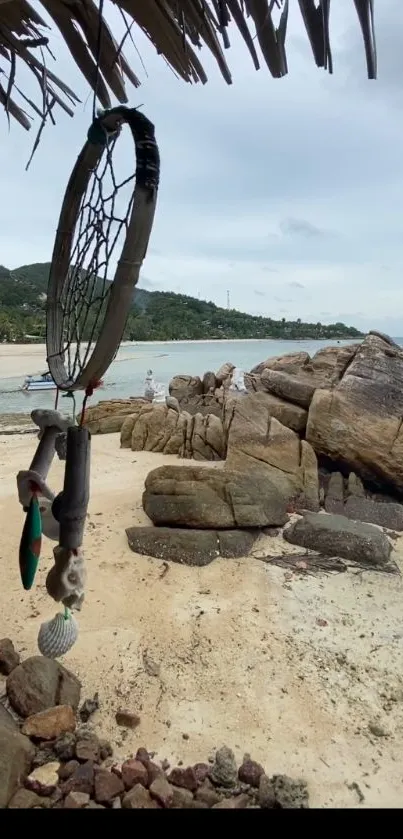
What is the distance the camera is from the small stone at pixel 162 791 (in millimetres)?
2686

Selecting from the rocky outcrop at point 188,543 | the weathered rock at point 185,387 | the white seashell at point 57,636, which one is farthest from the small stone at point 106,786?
the weathered rock at point 185,387

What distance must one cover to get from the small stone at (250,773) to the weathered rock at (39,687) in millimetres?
1180

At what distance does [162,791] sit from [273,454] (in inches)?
241

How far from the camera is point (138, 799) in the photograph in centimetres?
266

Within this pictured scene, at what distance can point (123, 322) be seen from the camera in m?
1.62

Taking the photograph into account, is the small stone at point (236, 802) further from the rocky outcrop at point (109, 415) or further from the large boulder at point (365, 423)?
the rocky outcrop at point (109, 415)

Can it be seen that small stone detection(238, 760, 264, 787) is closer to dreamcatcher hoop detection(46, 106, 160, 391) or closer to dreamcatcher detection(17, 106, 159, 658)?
dreamcatcher detection(17, 106, 159, 658)

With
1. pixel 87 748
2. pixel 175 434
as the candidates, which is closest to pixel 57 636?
pixel 87 748

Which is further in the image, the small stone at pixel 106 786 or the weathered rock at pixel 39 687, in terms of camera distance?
the weathered rock at pixel 39 687

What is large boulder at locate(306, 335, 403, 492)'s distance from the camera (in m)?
8.35

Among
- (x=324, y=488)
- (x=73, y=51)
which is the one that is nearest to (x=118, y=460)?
(x=324, y=488)

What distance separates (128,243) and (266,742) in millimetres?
3251

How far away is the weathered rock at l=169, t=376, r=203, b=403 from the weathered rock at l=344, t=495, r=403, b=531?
8.13 meters
